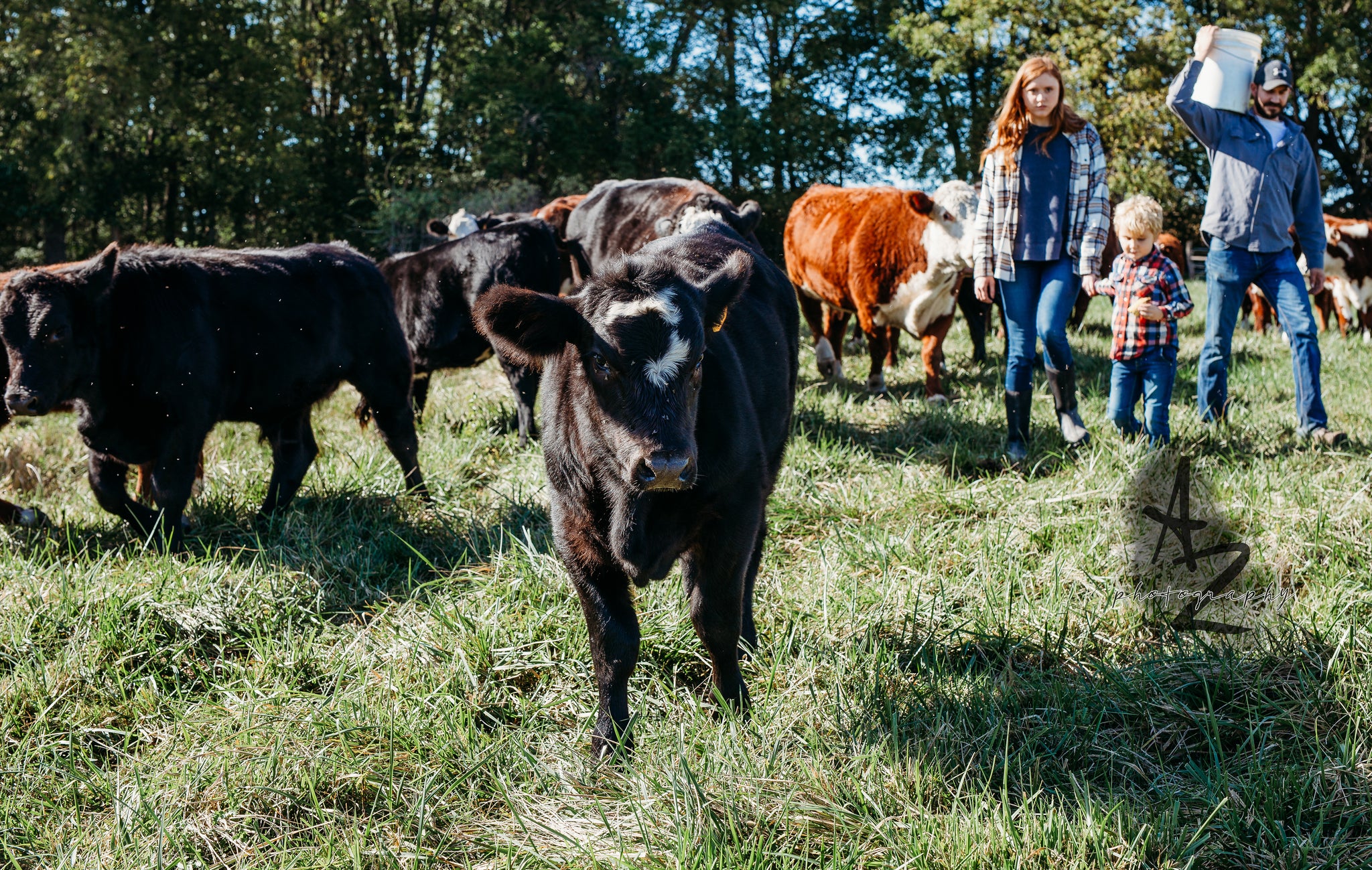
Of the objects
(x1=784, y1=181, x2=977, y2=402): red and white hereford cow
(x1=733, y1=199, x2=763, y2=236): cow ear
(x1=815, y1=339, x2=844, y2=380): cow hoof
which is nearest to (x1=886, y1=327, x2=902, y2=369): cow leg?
(x1=784, y1=181, x2=977, y2=402): red and white hereford cow

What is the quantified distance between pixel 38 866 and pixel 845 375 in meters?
7.38

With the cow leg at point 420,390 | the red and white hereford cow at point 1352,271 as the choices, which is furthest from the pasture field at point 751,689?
the red and white hereford cow at point 1352,271

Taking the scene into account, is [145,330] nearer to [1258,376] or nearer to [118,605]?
[118,605]

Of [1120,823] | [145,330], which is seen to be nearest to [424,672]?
[1120,823]

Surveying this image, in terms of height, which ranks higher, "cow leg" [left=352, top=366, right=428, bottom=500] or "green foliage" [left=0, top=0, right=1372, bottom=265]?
"green foliage" [left=0, top=0, right=1372, bottom=265]

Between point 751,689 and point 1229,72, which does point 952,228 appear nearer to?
point 1229,72

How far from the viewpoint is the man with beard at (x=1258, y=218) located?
5.57 meters

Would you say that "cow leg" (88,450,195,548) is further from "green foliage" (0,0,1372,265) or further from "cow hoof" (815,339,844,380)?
"green foliage" (0,0,1372,265)

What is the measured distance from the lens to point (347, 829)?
8.44ft

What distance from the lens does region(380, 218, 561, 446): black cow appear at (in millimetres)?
7172

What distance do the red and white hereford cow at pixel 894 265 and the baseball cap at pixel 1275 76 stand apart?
2243mm

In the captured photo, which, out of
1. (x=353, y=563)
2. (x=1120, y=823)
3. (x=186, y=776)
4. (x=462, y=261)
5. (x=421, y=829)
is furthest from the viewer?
(x=462, y=261)

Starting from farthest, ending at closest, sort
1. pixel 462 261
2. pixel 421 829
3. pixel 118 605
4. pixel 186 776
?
pixel 462 261
pixel 118 605
pixel 186 776
pixel 421 829

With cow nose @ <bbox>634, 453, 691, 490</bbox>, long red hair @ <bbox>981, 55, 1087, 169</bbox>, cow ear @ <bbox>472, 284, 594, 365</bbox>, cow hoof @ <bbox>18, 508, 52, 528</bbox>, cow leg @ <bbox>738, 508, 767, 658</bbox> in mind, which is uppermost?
long red hair @ <bbox>981, 55, 1087, 169</bbox>
